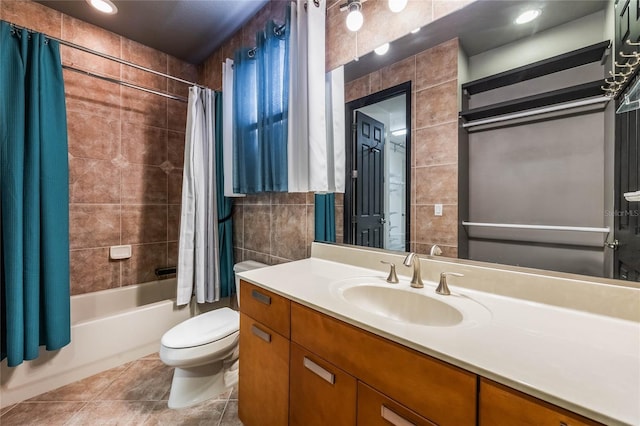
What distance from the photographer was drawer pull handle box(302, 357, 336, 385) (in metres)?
0.78

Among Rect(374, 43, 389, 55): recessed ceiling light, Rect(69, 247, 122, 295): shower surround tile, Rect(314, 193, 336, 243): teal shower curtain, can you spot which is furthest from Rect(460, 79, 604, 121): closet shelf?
Rect(69, 247, 122, 295): shower surround tile

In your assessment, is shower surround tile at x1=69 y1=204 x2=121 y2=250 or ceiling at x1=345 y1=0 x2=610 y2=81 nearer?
ceiling at x1=345 y1=0 x2=610 y2=81

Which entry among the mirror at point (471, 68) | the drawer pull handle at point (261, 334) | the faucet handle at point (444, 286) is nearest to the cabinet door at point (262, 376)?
the drawer pull handle at point (261, 334)

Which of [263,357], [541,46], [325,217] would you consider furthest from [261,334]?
[541,46]

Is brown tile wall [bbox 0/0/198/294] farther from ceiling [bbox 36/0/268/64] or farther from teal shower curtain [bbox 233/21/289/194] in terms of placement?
teal shower curtain [bbox 233/21/289/194]

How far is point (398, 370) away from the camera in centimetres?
63

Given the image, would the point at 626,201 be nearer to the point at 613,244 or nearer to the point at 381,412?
the point at 613,244

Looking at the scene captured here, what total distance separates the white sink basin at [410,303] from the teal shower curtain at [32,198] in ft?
5.67

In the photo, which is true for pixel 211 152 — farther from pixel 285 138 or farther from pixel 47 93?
pixel 47 93

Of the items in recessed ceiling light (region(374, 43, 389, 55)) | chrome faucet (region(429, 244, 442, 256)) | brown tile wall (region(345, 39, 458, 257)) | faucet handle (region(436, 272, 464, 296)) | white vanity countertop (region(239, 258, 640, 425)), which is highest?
recessed ceiling light (region(374, 43, 389, 55))

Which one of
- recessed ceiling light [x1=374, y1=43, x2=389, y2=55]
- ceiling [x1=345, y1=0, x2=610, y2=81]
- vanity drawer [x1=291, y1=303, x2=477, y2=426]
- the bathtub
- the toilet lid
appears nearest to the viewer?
vanity drawer [x1=291, y1=303, x2=477, y2=426]

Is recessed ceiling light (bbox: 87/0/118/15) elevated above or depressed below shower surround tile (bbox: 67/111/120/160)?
above

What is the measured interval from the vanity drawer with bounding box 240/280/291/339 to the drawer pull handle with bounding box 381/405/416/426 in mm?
401

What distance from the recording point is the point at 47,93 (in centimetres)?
157
